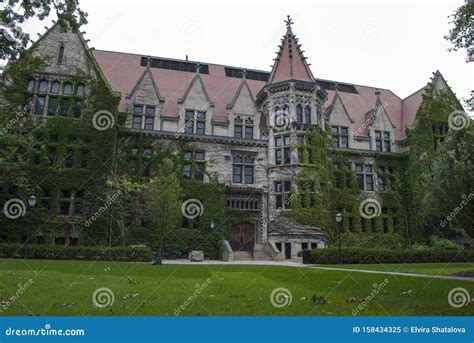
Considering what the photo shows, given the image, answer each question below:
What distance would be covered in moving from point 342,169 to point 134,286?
29.7 m

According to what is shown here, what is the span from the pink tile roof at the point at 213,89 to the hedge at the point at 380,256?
633 inches

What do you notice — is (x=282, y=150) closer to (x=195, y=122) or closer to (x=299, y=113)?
(x=299, y=113)

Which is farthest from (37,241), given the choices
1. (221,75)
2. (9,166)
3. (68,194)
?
(221,75)

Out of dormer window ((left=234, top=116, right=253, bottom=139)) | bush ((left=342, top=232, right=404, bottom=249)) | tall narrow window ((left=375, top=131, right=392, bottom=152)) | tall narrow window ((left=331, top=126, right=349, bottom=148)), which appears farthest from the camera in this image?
tall narrow window ((left=375, top=131, right=392, bottom=152))

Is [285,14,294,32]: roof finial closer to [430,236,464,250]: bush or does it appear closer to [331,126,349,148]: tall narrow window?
[331,126,349,148]: tall narrow window

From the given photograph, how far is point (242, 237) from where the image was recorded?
108ft

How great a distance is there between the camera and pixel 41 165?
2839 cm

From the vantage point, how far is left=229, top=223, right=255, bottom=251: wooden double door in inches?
1287

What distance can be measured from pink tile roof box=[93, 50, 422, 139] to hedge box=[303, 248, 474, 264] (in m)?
16.1

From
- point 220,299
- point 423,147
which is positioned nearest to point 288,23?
point 423,147

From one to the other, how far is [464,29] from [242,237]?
23.5 meters

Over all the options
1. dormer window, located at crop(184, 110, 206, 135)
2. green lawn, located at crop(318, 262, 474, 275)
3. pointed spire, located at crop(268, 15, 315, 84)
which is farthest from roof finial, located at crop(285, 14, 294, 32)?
green lawn, located at crop(318, 262, 474, 275)

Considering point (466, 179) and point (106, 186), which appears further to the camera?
point (106, 186)

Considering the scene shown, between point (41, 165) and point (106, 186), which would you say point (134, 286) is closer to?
point (106, 186)
